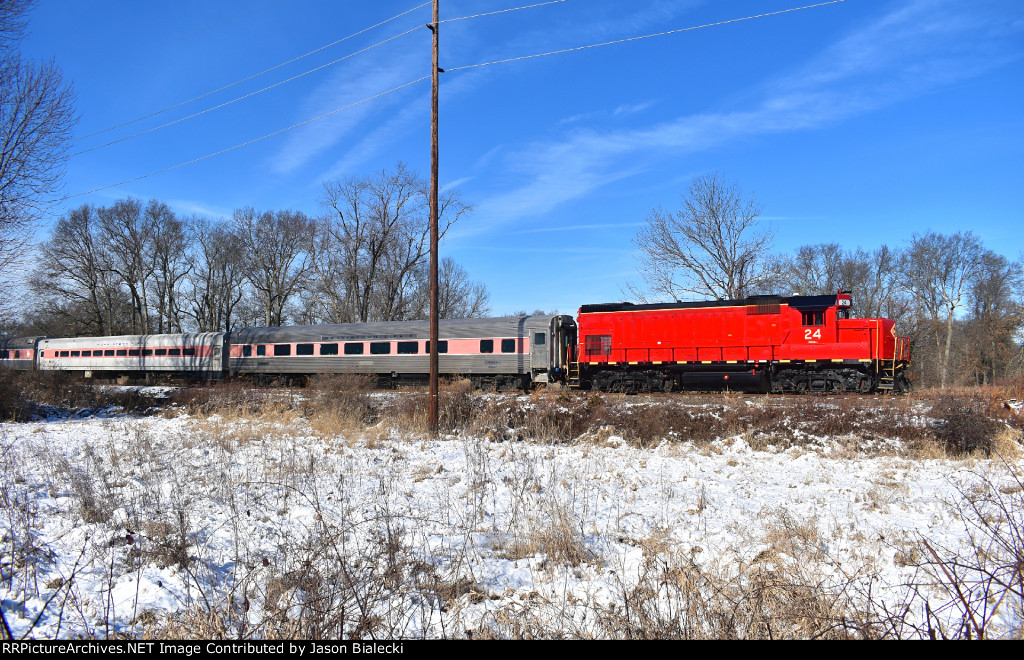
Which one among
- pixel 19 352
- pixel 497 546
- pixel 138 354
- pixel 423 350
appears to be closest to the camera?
pixel 497 546

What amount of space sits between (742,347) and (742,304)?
1.65 meters

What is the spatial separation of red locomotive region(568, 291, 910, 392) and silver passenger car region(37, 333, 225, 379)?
2114 cm

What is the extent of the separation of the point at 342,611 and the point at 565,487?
432 cm

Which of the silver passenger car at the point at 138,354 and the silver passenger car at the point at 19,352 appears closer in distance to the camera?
the silver passenger car at the point at 138,354

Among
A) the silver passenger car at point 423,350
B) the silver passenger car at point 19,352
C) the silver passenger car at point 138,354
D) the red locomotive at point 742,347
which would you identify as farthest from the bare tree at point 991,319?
the silver passenger car at point 19,352

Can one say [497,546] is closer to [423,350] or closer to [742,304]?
[742,304]

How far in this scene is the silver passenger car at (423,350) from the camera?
2225 cm

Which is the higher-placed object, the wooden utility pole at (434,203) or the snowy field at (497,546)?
the wooden utility pole at (434,203)

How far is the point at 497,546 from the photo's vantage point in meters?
5.21

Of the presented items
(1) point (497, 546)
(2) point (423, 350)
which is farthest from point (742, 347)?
(1) point (497, 546)

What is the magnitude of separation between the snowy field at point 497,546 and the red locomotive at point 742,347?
9416 mm

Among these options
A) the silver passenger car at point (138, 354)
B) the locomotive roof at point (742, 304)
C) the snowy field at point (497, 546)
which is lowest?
the snowy field at point (497, 546)

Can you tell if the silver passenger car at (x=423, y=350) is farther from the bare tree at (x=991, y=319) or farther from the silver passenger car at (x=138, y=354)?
the bare tree at (x=991, y=319)

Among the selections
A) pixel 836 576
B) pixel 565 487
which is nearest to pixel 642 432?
pixel 565 487
